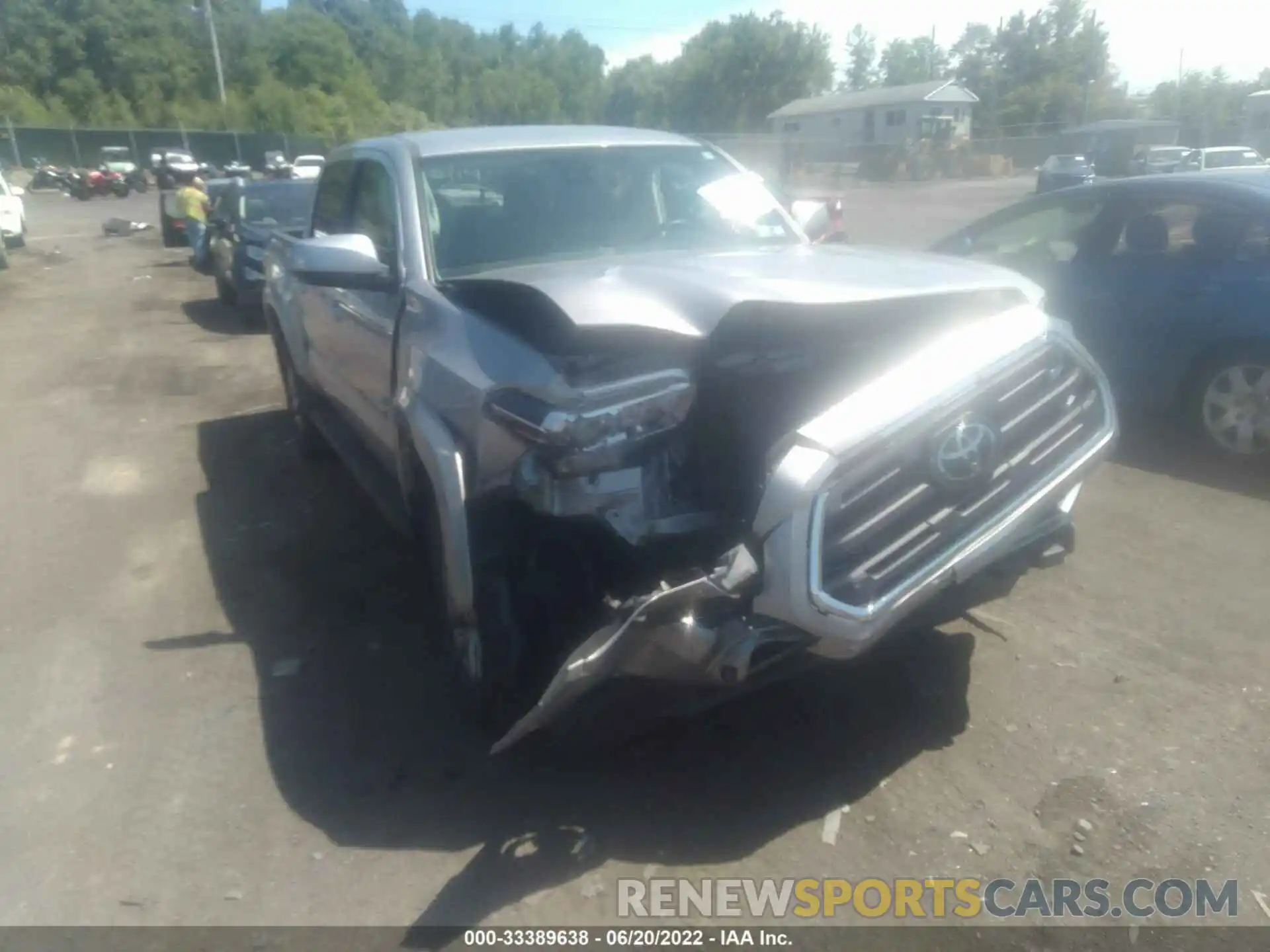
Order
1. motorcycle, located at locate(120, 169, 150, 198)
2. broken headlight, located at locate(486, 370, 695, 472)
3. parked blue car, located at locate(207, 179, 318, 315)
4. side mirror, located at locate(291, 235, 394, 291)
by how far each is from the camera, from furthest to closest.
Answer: motorcycle, located at locate(120, 169, 150, 198) → parked blue car, located at locate(207, 179, 318, 315) → side mirror, located at locate(291, 235, 394, 291) → broken headlight, located at locate(486, 370, 695, 472)

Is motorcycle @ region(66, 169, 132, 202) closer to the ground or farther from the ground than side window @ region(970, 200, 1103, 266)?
closer to the ground

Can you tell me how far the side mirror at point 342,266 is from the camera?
4.38 metres

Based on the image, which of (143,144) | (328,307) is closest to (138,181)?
(143,144)

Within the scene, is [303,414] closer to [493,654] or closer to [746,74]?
[493,654]

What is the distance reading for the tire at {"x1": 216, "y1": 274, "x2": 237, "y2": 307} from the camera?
15078 millimetres

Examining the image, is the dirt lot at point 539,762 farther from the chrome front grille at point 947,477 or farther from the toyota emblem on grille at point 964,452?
the toyota emblem on grille at point 964,452

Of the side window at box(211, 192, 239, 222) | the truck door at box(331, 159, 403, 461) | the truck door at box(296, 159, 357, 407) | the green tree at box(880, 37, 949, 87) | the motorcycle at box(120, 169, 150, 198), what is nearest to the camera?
the truck door at box(331, 159, 403, 461)

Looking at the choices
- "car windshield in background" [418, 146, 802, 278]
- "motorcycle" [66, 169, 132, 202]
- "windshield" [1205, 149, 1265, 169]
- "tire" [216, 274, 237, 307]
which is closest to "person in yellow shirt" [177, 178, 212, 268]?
"tire" [216, 274, 237, 307]

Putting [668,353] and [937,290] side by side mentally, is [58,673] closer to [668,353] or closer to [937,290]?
[668,353]

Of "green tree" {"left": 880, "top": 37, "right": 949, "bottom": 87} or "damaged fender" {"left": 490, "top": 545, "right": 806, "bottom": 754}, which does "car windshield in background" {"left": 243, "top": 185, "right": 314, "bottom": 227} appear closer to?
"damaged fender" {"left": 490, "top": 545, "right": 806, "bottom": 754}

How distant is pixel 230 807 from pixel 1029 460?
9.03 ft

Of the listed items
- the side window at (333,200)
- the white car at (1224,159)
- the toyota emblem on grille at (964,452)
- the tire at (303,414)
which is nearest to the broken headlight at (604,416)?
the toyota emblem on grille at (964,452)

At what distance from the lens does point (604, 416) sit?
3.36 metres

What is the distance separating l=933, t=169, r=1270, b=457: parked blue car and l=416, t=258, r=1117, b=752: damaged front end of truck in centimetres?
283
